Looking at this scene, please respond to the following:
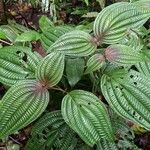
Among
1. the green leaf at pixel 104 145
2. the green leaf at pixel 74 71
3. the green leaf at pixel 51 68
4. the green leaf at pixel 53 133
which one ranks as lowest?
the green leaf at pixel 104 145

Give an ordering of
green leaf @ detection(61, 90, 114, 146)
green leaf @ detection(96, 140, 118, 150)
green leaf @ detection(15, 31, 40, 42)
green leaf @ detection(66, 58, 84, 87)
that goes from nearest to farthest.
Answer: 1. green leaf @ detection(61, 90, 114, 146)
2. green leaf @ detection(66, 58, 84, 87)
3. green leaf @ detection(96, 140, 118, 150)
4. green leaf @ detection(15, 31, 40, 42)

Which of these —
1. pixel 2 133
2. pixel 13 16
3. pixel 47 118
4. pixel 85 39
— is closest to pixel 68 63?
pixel 85 39

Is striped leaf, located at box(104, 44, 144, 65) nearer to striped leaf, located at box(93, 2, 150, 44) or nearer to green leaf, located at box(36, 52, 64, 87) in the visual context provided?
striped leaf, located at box(93, 2, 150, 44)

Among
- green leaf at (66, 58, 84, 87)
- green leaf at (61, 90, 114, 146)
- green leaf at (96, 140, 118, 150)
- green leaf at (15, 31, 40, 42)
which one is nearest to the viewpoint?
green leaf at (61, 90, 114, 146)

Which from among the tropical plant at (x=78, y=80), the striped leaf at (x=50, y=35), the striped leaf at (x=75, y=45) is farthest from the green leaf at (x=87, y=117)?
the striped leaf at (x=50, y=35)

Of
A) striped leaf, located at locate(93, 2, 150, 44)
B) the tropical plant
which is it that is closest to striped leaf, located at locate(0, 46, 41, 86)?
the tropical plant

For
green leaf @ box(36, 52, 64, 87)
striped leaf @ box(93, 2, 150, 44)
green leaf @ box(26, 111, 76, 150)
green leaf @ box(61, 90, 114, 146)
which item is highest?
striped leaf @ box(93, 2, 150, 44)

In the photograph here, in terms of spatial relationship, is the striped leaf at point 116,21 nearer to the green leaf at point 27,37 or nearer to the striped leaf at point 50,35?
the striped leaf at point 50,35

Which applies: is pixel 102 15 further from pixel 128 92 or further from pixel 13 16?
pixel 13 16
